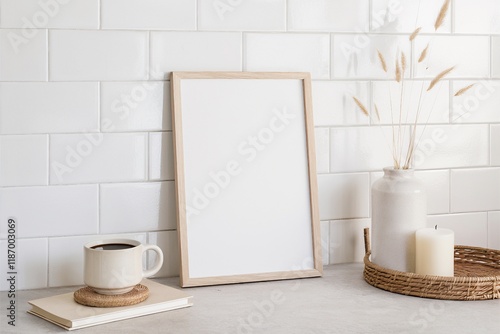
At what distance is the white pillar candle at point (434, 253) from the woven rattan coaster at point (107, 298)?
0.53m

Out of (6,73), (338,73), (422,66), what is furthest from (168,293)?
(422,66)

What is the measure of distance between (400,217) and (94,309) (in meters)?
0.62

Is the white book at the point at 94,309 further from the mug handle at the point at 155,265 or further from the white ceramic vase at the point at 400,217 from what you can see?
the white ceramic vase at the point at 400,217

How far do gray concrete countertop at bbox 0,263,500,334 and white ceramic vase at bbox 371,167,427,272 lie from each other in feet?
0.26

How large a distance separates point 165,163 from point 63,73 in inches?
10.6

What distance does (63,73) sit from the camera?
1352mm

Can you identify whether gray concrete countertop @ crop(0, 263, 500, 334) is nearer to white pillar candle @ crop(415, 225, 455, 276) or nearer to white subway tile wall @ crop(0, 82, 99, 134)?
white pillar candle @ crop(415, 225, 455, 276)

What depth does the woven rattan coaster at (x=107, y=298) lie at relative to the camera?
1.18 m

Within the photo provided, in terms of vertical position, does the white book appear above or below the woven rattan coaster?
below

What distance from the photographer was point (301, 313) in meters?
1.21

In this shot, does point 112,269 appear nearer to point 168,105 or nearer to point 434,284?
point 168,105

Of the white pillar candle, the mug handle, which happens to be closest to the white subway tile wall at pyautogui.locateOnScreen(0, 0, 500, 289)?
the mug handle

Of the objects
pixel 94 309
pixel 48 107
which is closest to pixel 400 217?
pixel 94 309

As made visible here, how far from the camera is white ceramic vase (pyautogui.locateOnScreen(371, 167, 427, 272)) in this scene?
54.4 inches
